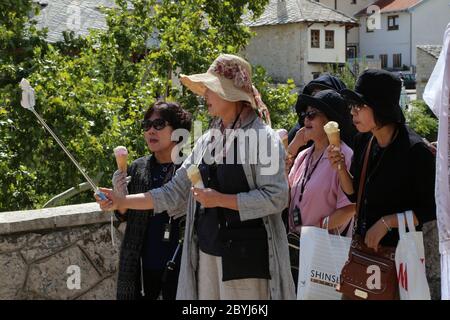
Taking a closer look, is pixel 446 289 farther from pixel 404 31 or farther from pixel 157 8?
pixel 404 31

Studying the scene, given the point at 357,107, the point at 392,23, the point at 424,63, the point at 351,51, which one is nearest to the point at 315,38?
the point at 351,51

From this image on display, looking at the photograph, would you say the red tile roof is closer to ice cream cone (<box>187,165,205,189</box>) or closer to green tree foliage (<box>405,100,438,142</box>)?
green tree foliage (<box>405,100,438,142</box>)

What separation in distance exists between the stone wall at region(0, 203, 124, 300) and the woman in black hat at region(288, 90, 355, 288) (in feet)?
4.29

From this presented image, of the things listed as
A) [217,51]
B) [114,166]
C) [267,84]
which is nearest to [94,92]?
[114,166]

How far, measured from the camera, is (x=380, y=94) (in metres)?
3.56

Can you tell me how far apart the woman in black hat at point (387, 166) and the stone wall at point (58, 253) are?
6.09 ft

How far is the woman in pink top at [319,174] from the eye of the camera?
161 inches

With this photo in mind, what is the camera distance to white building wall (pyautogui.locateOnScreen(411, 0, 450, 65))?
5756 centimetres

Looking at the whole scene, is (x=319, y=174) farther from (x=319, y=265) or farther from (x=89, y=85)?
(x=89, y=85)

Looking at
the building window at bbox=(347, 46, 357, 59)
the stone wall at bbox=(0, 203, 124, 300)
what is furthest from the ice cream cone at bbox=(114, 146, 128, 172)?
the building window at bbox=(347, 46, 357, 59)

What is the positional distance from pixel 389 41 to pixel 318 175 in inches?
2286

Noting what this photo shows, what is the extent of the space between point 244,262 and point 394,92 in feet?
3.77
